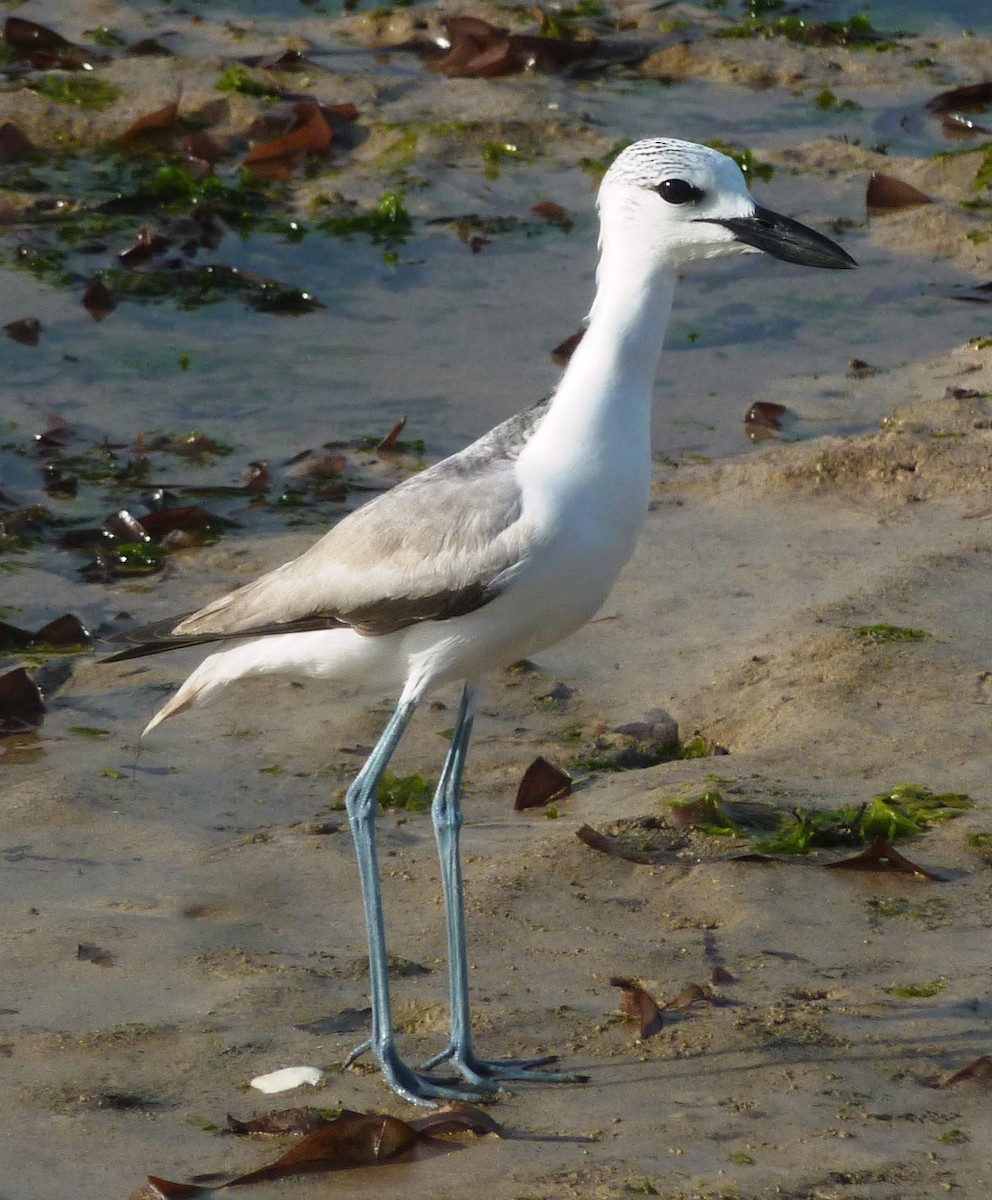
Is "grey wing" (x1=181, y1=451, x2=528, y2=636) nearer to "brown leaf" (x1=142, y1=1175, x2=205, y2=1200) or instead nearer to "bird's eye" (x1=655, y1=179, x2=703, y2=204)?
"bird's eye" (x1=655, y1=179, x2=703, y2=204)

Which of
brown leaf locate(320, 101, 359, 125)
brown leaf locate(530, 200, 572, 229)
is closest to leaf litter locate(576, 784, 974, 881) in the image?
brown leaf locate(530, 200, 572, 229)

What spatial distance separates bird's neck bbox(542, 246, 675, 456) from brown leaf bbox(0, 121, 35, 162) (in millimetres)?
7123

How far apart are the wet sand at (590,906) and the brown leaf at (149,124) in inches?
160

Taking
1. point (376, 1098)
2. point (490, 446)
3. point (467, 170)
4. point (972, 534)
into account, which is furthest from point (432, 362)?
point (376, 1098)

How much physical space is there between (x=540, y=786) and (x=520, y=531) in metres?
1.70

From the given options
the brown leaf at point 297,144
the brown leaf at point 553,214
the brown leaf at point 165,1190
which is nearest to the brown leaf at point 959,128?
the brown leaf at point 553,214

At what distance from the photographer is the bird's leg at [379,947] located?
433 cm

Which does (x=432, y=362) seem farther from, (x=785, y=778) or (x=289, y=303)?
(x=785, y=778)

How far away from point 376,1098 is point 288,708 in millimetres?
2418

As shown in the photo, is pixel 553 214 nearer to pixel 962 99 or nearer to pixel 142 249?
pixel 142 249

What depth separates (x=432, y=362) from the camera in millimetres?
9539

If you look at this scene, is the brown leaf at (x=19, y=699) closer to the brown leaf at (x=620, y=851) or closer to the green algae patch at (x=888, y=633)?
the brown leaf at (x=620, y=851)

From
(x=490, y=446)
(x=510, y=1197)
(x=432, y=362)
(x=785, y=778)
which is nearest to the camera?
(x=510, y=1197)

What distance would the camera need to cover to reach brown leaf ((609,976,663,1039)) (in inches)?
175
